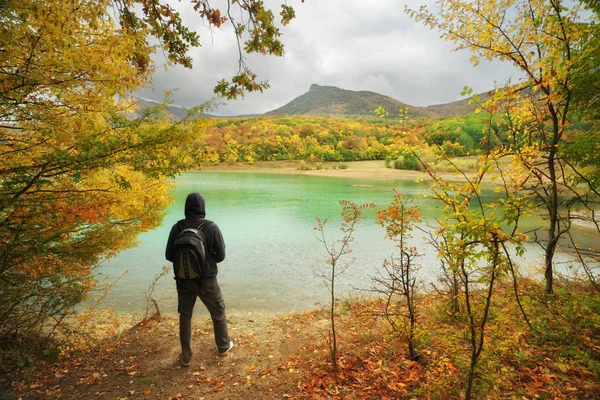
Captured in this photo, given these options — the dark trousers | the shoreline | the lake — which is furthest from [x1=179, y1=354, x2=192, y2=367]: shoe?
the shoreline

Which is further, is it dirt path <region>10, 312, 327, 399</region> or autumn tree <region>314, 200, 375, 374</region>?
autumn tree <region>314, 200, 375, 374</region>

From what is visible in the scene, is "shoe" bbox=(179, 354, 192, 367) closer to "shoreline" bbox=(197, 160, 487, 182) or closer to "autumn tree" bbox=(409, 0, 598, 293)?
"autumn tree" bbox=(409, 0, 598, 293)

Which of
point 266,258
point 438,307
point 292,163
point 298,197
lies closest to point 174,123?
point 438,307

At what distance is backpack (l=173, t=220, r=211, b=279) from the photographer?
11.8ft

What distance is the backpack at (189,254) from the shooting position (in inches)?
142

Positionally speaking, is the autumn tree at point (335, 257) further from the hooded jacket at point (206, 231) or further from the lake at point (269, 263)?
the hooded jacket at point (206, 231)

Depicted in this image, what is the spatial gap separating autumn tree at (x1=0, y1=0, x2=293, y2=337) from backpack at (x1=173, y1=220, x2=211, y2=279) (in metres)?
0.80

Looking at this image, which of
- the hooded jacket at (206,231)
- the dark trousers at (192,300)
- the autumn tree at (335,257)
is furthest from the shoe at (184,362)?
the autumn tree at (335,257)

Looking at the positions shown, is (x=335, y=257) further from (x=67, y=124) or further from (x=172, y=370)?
(x=67, y=124)

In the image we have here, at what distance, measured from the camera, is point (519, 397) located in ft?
8.54

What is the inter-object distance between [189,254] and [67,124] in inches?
68.9

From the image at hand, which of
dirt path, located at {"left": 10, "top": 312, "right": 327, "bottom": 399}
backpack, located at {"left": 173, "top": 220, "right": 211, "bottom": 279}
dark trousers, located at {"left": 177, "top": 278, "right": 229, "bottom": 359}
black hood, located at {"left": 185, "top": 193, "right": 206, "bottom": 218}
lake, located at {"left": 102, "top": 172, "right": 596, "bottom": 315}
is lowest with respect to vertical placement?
lake, located at {"left": 102, "top": 172, "right": 596, "bottom": 315}

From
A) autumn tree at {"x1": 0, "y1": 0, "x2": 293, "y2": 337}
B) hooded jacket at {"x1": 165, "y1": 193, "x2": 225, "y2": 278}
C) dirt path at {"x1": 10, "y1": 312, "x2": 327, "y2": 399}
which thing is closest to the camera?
autumn tree at {"x1": 0, "y1": 0, "x2": 293, "y2": 337}

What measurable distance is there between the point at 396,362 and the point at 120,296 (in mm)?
7023
